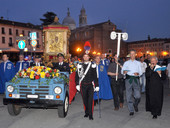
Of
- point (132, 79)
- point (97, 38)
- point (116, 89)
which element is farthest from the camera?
point (97, 38)

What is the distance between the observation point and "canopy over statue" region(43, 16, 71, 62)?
49.2 ft

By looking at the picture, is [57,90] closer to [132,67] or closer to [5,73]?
[132,67]

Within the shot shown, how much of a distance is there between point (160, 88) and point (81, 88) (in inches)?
96.7

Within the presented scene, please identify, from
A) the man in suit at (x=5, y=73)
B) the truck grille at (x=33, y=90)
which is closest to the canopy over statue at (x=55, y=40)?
the man in suit at (x=5, y=73)

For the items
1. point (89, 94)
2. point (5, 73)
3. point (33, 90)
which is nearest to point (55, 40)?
point (5, 73)

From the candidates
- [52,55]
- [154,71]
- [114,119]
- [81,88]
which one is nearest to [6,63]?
[52,55]

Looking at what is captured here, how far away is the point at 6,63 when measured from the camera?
406 inches

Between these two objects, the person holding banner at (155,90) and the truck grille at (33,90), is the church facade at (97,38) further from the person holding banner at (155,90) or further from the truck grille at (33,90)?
the truck grille at (33,90)

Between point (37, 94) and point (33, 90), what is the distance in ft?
0.58

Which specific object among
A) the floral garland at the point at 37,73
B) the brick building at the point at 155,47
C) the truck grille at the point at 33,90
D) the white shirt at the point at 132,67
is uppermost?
the brick building at the point at 155,47

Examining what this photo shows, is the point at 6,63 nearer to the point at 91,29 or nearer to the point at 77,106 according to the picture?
the point at 77,106

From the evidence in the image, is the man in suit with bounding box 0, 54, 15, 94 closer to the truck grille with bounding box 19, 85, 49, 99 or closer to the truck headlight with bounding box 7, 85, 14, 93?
the truck headlight with bounding box 7, 85, 14, 93

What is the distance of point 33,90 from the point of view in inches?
219

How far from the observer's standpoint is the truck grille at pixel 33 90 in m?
5.51
